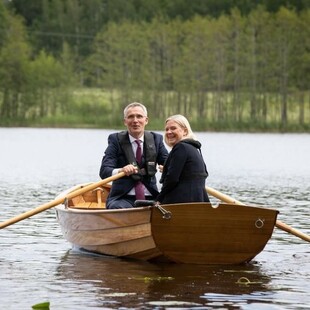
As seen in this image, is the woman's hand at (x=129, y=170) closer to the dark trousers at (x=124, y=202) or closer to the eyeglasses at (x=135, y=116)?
the dark trousers at (x=124, y=202)

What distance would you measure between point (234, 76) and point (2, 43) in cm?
2696

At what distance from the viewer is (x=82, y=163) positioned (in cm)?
4684

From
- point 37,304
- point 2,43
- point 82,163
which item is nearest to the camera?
point 37,304

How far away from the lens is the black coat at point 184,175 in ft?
50.5

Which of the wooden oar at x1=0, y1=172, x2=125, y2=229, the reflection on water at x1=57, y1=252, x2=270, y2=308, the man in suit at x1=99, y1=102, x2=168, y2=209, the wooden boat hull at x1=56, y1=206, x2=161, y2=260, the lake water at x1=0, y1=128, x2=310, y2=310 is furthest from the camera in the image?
the wooden oar at x1=0, y1=172, x2=125, y2=229

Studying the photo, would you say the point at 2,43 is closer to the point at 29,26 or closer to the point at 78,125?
the point at 78,125

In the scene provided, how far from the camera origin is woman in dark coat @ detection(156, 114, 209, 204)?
606 inches

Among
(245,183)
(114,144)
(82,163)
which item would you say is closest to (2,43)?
(82,163)

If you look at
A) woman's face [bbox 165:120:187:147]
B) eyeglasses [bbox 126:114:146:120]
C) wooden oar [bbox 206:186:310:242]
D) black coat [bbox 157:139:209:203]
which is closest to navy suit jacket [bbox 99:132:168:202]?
eyeglasses [bbox 126:114:146:120]

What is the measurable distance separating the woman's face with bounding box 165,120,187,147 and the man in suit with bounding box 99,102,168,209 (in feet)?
3.34

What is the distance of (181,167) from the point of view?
1540 centimetres

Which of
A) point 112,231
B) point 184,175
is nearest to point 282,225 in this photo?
point 184,175

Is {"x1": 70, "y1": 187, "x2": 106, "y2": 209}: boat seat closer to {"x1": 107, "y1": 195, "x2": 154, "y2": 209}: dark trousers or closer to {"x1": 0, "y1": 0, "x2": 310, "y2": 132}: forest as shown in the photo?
{"x1": 107, "y1": 195, "x2": 154, "y2": 209}: dark trousers

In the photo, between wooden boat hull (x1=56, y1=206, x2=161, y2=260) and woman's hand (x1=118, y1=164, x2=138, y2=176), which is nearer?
wooden boat hull (x1=56, y1=206, x2=161, y2=260)
